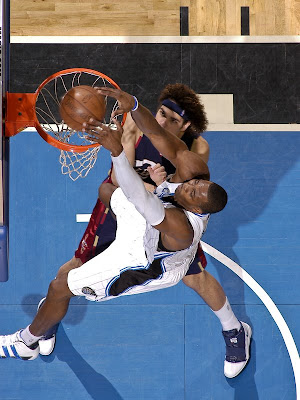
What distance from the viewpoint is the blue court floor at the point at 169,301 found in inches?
229

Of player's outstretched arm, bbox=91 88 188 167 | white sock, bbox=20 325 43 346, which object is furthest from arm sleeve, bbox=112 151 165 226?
white sock, bbox=20 325 43 346

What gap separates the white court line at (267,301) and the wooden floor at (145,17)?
7.19ft

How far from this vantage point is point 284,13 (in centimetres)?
658

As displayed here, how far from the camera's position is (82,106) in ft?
14.9

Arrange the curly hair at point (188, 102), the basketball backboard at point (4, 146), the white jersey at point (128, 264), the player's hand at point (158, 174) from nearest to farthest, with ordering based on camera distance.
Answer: the basketball backboard at point (4, 146)
the white jersey at point (128, 264)
the player's hand at point (158, 174)
the curly hair at point (188, 102)

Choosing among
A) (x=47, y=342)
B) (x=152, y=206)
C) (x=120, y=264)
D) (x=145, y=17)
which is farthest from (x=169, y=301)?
(x=145, y=17)

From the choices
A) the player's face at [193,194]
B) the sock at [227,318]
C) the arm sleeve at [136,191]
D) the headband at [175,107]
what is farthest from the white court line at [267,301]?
the arm sleeve at [136,191]

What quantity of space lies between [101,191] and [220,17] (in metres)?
2.48

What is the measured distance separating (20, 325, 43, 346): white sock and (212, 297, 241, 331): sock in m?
1.55

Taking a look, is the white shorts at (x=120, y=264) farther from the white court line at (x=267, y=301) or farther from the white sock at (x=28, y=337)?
the white court line at (x=267, y=301)

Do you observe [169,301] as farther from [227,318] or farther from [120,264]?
[120,264]

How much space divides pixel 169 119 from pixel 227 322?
1808 mm

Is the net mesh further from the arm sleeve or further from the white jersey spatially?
the arm sleeve

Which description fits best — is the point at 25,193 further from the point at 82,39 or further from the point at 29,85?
the point at 82,39
